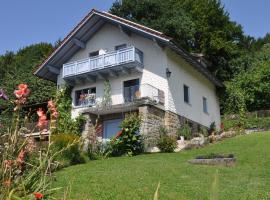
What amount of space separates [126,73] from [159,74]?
6.71 feet

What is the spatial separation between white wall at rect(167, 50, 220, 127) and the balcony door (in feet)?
6.31

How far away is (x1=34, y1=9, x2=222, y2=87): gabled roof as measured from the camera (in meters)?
25.6

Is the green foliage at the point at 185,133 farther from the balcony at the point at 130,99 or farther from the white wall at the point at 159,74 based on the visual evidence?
the balcony at the point at 130,99

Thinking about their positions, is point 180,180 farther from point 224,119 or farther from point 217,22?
point 217,22

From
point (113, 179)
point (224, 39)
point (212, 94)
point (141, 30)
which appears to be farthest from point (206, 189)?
point (224, 39)

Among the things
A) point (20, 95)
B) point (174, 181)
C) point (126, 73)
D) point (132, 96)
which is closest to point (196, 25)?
point (126, 73)

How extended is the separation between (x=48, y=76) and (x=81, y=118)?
548cm

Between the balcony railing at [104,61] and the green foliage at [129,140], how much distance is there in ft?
17.2

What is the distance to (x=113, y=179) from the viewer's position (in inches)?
445

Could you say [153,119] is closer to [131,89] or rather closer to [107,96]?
[131,89]

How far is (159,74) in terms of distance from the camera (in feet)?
84.4

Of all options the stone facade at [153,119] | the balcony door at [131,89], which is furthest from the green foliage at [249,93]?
the balcony door at [131,89]

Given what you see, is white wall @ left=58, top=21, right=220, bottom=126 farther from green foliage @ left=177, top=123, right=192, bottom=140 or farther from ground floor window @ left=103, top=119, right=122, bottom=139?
green foliage @ left=177, top=123, right=192, bottom=140

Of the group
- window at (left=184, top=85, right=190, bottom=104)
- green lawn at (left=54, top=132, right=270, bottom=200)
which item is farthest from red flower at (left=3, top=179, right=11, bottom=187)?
window at (left=184, top=85, right=190, bottom=104)
